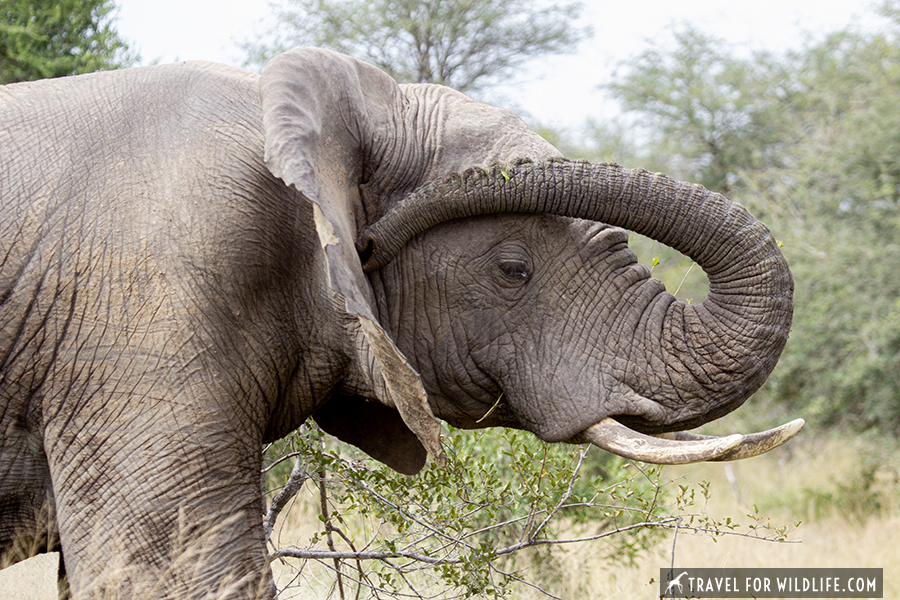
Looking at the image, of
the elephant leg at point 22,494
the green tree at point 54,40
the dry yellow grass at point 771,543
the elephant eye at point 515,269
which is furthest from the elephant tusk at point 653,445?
the green tree at point 54,40

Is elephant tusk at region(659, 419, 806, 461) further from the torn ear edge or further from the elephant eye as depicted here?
the torn ear edge

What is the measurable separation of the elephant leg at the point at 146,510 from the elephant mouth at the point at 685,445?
1122 millimetres

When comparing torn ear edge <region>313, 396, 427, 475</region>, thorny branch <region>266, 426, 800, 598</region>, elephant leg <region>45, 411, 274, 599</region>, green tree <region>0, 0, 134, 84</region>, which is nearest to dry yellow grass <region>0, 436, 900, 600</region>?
thorny branch <region>266, 426, 800, 598</region>

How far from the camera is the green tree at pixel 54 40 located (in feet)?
22.0

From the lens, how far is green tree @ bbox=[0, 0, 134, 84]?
22.0 ft

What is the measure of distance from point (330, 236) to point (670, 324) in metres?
1.17

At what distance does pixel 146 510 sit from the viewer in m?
2.54

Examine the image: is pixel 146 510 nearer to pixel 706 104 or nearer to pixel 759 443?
pixel 759 443


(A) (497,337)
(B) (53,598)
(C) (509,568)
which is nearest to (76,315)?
(A) (497,337)

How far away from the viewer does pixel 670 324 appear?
118 inches

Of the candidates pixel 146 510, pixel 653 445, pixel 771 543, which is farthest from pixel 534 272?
pixel 771 543

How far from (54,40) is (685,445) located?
6150 millimetres

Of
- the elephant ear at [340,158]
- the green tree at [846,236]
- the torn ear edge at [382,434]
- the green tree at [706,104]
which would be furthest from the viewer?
the green tree at [706,104]

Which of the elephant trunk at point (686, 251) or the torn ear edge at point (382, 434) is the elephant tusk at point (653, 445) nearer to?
the elephant trunk at point (686, 251)
